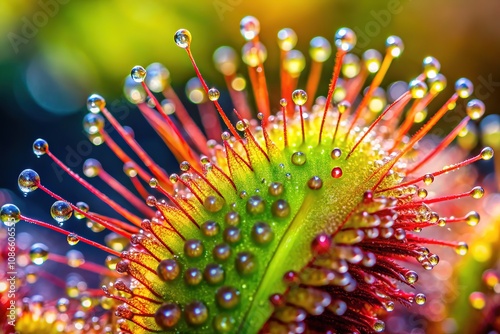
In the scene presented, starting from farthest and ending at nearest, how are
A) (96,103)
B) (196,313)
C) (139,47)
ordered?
(139,47) < (96,103) < (196,313)

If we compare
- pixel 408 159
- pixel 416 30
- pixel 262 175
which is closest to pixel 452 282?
pixel 408 159

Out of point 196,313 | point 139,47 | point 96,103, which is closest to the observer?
point 196,313

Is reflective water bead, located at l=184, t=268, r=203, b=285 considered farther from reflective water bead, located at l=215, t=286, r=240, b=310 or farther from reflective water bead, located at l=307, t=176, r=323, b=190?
reflective water bead, located at l=307, t=176, r=323, b=190

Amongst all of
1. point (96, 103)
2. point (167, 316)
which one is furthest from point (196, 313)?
point (96, 103)

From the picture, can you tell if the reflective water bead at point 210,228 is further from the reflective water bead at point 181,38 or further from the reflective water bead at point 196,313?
the reflective water bead at point 181,38

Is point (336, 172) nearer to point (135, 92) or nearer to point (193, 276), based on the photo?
point (193, 276)

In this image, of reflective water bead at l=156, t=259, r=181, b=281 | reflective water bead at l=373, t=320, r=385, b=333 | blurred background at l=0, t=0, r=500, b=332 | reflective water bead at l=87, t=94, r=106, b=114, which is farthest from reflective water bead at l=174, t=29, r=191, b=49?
blurred background at l=0, t=0, r=500, b=332

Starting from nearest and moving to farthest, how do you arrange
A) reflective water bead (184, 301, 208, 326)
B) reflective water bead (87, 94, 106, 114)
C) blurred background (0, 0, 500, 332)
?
reflective water bead (184, 301, 208, 326) → reflective water bead (87, 94, 106, 114) → blurred background (0, 0, 500, 332)

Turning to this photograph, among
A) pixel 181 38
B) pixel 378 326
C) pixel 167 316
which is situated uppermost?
pixel 181 38
